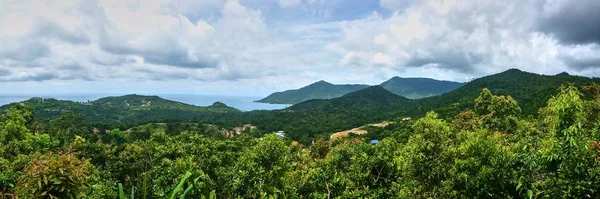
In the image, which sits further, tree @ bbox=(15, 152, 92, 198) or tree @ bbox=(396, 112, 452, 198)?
tree @ bbox=(396, 112, 452, 198)

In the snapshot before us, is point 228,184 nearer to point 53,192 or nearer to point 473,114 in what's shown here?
point 53,192

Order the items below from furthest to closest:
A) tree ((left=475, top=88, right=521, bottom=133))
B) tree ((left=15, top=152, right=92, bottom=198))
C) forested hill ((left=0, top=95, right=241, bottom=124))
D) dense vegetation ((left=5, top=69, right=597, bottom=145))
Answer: forested hill ((left=0, top=95, right=241, bottom=124)) → dense vegetation ((left=5, top=69, right=597, bottom=145)) → tree ((left=475, top=88, right=521, bottom=133)) → tree ((left=15, top=152, right=92, bottom=198))

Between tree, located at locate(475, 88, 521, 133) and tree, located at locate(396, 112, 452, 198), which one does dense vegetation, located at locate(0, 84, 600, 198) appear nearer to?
tree, located at locate(396, 112, 452, 198)

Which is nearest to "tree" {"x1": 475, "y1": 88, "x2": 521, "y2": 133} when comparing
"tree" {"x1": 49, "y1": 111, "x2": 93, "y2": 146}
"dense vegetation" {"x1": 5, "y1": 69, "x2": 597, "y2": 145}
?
"dense vegetation" {"x1": 5, "y1": 69, "x2": 597, "y2": 145}

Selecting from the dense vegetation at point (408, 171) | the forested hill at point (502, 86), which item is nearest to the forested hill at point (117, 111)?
the forested hill at point (502, 86)

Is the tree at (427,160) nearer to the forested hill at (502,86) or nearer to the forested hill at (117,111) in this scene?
the forested hill at (502,86)

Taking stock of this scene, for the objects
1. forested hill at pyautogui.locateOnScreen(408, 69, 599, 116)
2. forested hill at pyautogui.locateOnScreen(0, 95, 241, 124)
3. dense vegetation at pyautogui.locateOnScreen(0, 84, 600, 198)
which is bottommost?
forested hill at pyautogui.locateOnScreen(0, 95, 241, 124)

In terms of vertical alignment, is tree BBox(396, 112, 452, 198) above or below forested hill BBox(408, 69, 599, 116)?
below

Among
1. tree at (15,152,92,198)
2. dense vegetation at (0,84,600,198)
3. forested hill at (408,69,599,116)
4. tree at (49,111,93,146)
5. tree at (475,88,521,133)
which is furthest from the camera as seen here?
forested hill at (408,69,599,116)

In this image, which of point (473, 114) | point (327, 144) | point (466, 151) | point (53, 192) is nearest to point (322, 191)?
point (466, 151)

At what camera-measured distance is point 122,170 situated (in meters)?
21.5

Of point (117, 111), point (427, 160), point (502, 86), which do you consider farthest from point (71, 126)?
point (502, 86)

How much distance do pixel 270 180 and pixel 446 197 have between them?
3862 mm

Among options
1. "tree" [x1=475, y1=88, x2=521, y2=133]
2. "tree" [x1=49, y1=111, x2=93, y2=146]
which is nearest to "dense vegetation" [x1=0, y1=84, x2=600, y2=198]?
"tree" [x1=475, y1=88, x2=521, y2=133]
